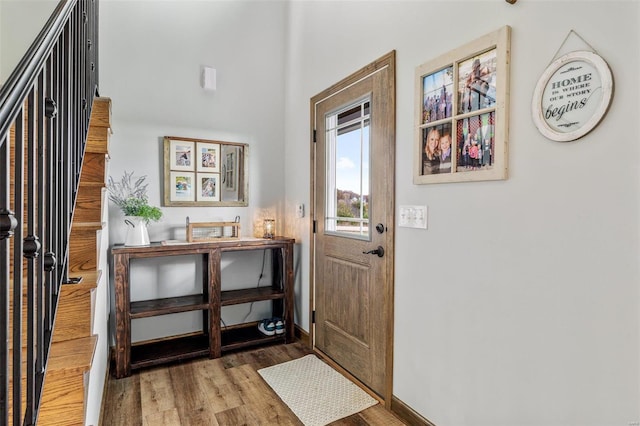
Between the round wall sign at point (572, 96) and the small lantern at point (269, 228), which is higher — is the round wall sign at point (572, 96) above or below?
above

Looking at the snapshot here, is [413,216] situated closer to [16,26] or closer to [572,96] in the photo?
[572,96]

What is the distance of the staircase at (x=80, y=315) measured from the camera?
3.45 feet

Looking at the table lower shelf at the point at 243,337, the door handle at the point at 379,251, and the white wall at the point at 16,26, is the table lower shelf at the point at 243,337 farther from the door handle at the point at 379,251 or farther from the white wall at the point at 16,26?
the white wall at the point at 16,26

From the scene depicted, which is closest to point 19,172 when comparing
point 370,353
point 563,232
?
point 563,232

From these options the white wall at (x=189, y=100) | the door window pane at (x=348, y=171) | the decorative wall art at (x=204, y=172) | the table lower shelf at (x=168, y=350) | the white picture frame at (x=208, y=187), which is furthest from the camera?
the white picture frame at (x=208, y=187)

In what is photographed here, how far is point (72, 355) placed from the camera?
1119 mm

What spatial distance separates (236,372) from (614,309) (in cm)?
228

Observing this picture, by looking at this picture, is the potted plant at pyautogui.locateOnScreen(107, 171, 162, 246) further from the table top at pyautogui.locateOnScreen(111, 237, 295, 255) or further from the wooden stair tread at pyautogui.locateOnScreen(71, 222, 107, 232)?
the wooden stair tread at pyautogui.locateOnScreen(71, 222, 107, 232)

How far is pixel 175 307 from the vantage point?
9.29 feet

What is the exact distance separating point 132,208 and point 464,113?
7.52 ft

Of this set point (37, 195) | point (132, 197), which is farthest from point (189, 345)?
point (37, 195)

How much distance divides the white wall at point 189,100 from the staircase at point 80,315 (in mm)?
1208

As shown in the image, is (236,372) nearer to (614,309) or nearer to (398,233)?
(398,233)

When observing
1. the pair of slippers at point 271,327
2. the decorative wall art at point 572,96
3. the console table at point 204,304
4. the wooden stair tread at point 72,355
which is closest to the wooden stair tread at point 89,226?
the wooden stair tread at point 72,355
